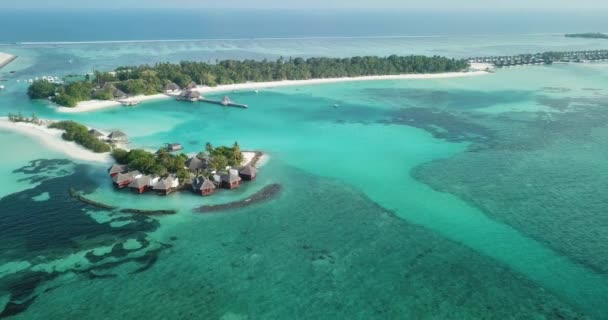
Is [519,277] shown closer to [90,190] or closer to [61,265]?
[61,265]

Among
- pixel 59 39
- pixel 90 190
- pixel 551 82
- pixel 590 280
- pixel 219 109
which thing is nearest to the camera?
pixel 590 280

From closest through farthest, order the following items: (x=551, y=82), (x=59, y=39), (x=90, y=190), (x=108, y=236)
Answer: (x=108, y=236)
(x=90, y=190)
(x=551, y=82)
(x=59, y=39)

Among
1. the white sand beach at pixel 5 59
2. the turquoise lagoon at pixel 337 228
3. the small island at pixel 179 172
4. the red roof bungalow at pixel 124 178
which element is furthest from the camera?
the white sand beach at pixel 5 59

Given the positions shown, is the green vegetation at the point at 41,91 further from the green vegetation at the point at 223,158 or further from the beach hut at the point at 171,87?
the green vegetation at the point at 223,158

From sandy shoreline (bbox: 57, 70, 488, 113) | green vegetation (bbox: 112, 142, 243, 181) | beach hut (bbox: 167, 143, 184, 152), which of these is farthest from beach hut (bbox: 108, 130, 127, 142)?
sandy shoreline (bbox: 57, 70, 488, 113)

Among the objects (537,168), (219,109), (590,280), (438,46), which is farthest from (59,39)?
(590,280)

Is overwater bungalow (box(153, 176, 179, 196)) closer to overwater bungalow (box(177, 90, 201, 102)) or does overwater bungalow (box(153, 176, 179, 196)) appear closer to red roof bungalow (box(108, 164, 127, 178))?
→ red roof bungalow (box(108, 164, 127, 178))

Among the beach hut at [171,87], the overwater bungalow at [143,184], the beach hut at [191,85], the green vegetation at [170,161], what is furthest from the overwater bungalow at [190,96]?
the overwater bungalow at [143,184]
